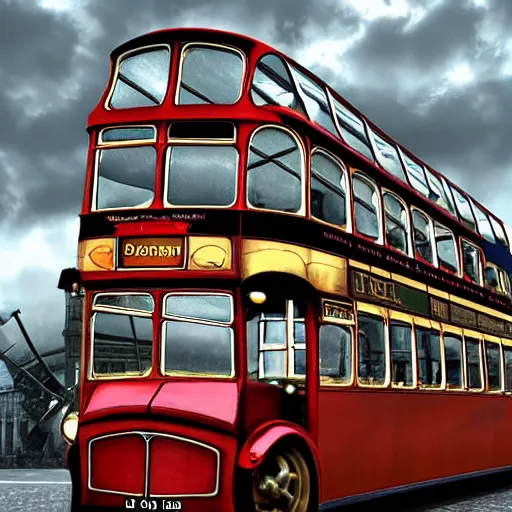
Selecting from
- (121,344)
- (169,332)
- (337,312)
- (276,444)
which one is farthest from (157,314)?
(337,312)

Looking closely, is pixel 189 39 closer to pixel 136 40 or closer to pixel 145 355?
pixel 136 40

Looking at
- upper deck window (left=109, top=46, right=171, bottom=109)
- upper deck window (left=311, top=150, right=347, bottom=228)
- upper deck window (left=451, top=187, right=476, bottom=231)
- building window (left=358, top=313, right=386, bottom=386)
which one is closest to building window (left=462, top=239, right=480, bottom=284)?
upper deck window (left=451, top=187, right=476, bottom=231)

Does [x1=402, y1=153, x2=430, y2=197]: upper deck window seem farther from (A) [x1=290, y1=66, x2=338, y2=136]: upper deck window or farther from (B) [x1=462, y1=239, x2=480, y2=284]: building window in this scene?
(A) [x1=290, y1=66, x2=338, y2=136]: upper deck window

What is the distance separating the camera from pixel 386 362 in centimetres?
1092

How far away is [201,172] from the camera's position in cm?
905

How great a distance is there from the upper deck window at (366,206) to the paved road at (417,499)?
362 cm

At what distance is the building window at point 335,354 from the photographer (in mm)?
9617

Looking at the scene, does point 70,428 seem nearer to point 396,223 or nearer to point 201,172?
A: point 201,172

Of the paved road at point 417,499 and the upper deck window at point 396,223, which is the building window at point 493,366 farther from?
the upper deck window at point 396,223

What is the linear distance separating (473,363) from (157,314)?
6.69 metres

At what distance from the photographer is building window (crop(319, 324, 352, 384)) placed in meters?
9.62

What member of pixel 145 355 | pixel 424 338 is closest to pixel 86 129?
pixel 145 355

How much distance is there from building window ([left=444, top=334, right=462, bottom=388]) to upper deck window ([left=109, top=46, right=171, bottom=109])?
5.58m

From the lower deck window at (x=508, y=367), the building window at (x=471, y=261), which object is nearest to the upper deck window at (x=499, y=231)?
the building window at (x=471, y=261)
